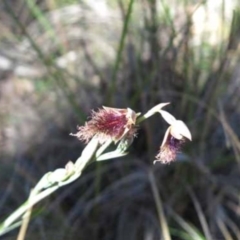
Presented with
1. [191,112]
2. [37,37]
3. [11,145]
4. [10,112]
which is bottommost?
[191,112]

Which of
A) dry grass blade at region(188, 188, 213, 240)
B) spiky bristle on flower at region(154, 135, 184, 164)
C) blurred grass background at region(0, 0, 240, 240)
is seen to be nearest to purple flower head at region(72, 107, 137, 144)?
spiky bristle on flower at region(154, 135, 184, 164)

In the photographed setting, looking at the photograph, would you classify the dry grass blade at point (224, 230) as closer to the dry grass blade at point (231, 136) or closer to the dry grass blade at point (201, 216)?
the dry grass blade at point (201, 216)

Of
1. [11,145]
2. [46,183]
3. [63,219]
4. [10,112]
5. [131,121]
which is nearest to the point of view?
[131,121]

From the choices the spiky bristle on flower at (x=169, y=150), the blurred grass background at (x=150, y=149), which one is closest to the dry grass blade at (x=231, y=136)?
the blurred grass background at (x=150, y=149)

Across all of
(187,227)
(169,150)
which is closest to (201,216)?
(187,227)

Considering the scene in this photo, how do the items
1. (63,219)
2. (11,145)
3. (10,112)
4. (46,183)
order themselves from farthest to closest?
(10,112)
(11,145)
(63,219)
(46,183)

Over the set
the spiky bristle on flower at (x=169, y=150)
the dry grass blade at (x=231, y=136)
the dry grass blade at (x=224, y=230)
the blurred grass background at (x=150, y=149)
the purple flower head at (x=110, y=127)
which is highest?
the blurred grass background at (x=150, y=149)

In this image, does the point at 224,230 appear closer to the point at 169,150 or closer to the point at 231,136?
the point at 231,136

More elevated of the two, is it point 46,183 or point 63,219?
point 63,219

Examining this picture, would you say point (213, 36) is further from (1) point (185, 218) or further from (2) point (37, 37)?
(1) point (185, 218)

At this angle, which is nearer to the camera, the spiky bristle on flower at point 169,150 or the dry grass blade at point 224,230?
the spiky bristle on flower at point 169,150

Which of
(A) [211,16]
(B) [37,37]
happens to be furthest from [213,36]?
(B) [37,37]
